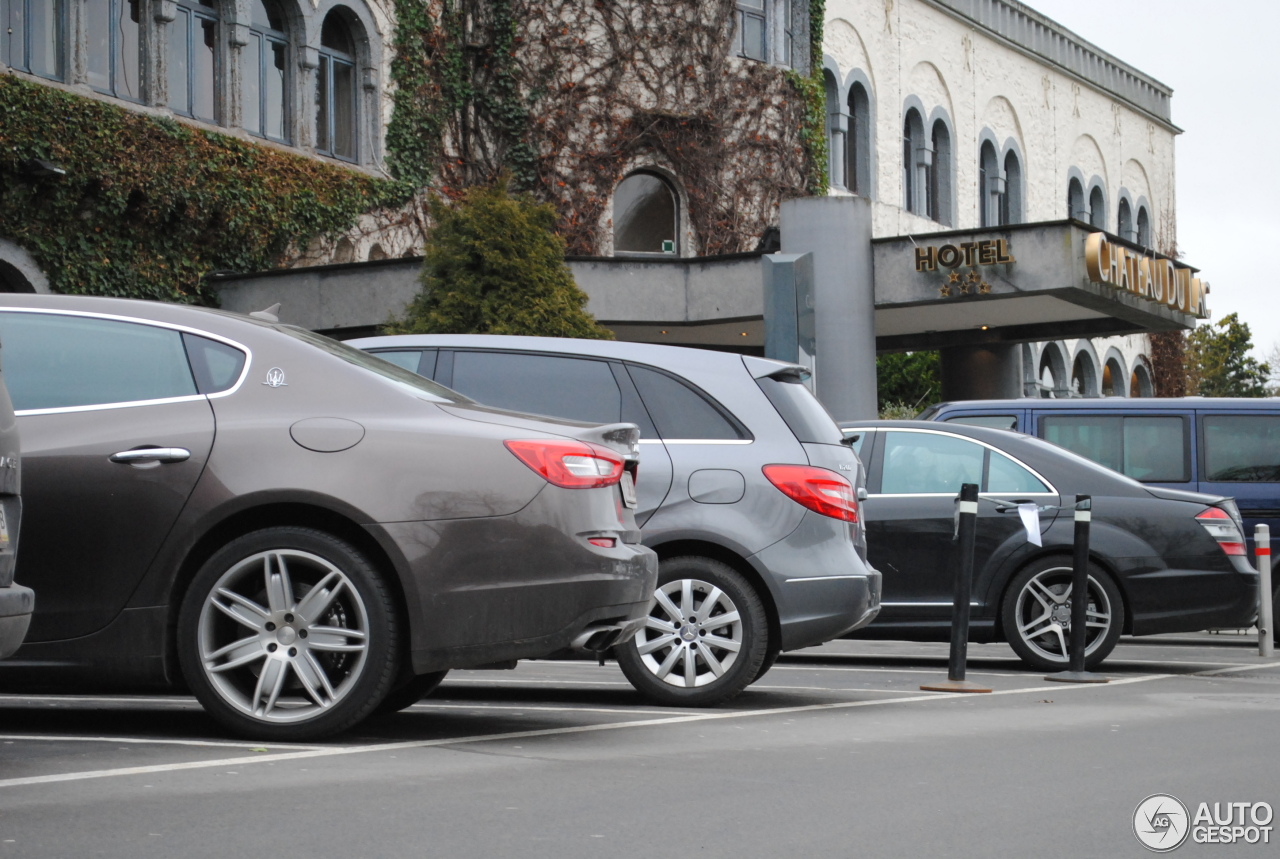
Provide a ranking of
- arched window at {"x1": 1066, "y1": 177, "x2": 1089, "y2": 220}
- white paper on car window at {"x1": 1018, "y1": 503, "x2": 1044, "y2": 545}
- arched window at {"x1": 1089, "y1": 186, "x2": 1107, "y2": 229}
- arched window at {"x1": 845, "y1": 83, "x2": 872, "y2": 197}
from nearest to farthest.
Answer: white paper on car window at {"x1": 1018, "y1": 503, "x2": 1044, "y2": 545} < arched window at {"x1": 845, "y1": 83, "x2": 872, "y2": 197} < arched window at {"x1": 1066, "y1": 177, "x2": 1089, "y2": 220} < arched window at {"x1": 1089, "y1": 186, "x2": 1107, "y2": 229}

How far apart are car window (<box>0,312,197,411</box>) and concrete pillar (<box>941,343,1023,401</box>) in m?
22.2

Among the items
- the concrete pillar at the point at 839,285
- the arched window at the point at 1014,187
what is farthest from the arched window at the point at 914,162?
the concrete pillar at the point at 839,285

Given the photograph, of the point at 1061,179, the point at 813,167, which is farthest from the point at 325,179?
the point at 1061,179

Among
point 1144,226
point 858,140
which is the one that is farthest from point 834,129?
point 1144,226

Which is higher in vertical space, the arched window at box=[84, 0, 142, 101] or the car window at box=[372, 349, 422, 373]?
the arched window at box=[84, 0, 142, 101]

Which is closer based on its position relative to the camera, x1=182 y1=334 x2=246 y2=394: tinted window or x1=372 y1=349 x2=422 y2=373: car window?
x1=182 y1=334 x2=246 y2=394: tinted window

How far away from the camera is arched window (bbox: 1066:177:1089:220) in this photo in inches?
1763

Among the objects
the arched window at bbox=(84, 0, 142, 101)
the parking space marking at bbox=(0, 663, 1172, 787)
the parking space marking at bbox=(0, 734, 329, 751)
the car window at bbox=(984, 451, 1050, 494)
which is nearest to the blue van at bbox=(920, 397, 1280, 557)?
the car window at bbox=(984, 451, 1050, 494)

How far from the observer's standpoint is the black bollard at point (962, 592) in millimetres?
9117

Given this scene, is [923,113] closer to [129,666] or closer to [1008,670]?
[1008,670]

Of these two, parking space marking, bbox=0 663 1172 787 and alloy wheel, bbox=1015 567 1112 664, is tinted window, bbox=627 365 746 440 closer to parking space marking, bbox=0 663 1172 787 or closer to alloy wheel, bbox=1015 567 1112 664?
parking space marking, bbox=0 663 1172 787

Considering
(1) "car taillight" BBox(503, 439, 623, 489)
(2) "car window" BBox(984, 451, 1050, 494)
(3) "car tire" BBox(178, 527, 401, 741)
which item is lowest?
(3) "car tire" BBox(178, 527, 401, 741)

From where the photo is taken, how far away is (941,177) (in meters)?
38.6

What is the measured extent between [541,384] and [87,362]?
245 cm
